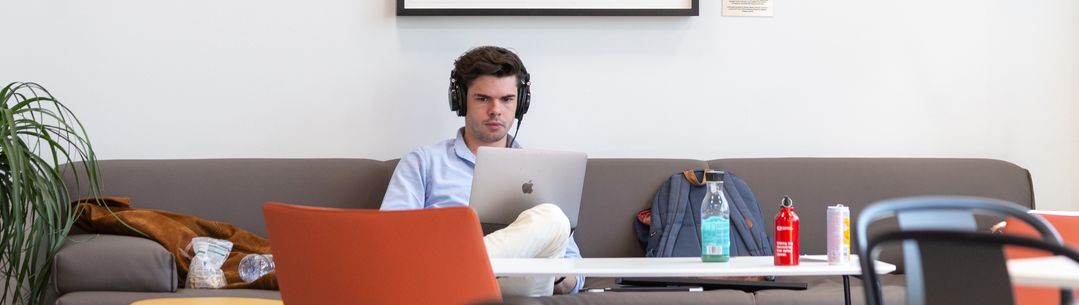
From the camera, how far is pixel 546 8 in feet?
12.1

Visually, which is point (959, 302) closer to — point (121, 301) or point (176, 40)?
→ point (121, 301)

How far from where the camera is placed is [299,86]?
3.73 m

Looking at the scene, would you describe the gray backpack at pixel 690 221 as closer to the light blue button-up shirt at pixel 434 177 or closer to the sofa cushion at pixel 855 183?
the sofa cushion at pixel 855 183

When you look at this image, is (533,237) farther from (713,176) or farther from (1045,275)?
(1045,275)

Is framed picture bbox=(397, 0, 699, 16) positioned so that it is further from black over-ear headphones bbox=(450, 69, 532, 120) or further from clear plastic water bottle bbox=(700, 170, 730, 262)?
clear plastic water bottle bbox=(700, 170, 730, 262)

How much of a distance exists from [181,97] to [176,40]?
17cm

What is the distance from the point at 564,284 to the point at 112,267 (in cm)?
106

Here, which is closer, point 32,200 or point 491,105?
point 32,200

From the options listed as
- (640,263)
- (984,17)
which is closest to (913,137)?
(984,17)

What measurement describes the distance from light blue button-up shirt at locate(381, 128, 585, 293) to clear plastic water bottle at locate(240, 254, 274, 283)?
13.7 inches

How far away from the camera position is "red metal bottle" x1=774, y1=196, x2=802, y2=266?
2.33 m

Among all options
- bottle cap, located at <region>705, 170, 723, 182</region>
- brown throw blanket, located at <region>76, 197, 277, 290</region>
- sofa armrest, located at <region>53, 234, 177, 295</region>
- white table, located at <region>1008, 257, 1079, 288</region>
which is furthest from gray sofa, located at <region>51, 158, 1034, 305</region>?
white table, located at <region>1008, 257, 1079, 288</region>

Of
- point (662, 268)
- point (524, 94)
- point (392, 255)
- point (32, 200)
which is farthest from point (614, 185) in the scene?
point (392, 255)

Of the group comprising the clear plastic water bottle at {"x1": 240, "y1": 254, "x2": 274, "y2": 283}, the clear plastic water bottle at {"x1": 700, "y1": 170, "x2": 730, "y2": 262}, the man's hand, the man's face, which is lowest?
the man's hand
